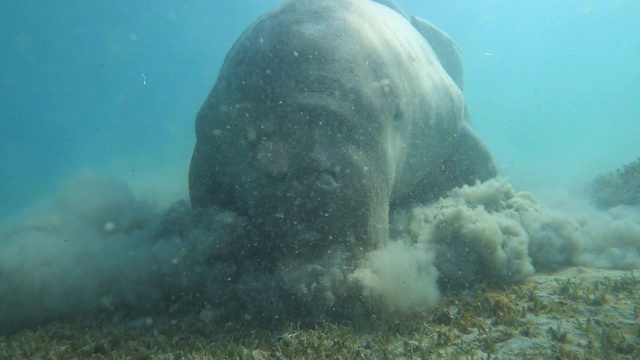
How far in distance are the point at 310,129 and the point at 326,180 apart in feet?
1.75

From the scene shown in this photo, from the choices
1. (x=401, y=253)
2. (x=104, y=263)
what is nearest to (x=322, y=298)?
(x=401, y=253)

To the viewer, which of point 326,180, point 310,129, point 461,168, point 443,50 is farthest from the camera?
point 443,50

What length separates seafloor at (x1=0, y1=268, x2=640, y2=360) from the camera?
3.06 m

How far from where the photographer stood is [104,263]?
4824 millimetres

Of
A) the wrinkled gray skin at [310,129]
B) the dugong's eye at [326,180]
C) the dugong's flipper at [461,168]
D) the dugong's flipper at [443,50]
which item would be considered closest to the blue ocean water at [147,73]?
the dugong's flipper at [443,50]

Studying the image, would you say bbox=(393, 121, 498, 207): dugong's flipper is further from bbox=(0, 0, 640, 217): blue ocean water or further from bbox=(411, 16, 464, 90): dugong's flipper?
bbox=(0, 0, 640, 217): blue ocean water

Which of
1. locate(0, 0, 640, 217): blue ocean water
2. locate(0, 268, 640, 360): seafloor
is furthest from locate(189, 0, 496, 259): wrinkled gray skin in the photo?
locate(0, 0, 640, 217): blue ocean water

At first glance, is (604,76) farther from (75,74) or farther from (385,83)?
(385,83)

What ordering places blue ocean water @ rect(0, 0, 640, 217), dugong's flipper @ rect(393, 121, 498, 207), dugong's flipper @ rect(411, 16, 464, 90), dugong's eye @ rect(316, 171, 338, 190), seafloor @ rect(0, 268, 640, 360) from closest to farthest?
1. seafloor @ rect(0, 268, 640, 360)
2. dugong's eye @ rect(316, 171, 338, 190)
3. dugong's flipper @ rect(393, 121, 498, 207)
4. dugong's flipper @ rect(411, 16, 464, 90)
5. blue ocean water @ rect(0, 0, 640, 217)

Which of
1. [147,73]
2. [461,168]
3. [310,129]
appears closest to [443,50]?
[461,168]

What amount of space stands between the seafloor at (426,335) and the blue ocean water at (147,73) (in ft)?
138

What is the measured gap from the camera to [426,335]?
3365 millimetres

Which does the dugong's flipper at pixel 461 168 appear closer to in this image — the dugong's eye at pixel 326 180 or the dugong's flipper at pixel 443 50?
the dugong's eye at pixel 326 180

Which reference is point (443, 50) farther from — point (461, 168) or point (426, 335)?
point (426, 335)
